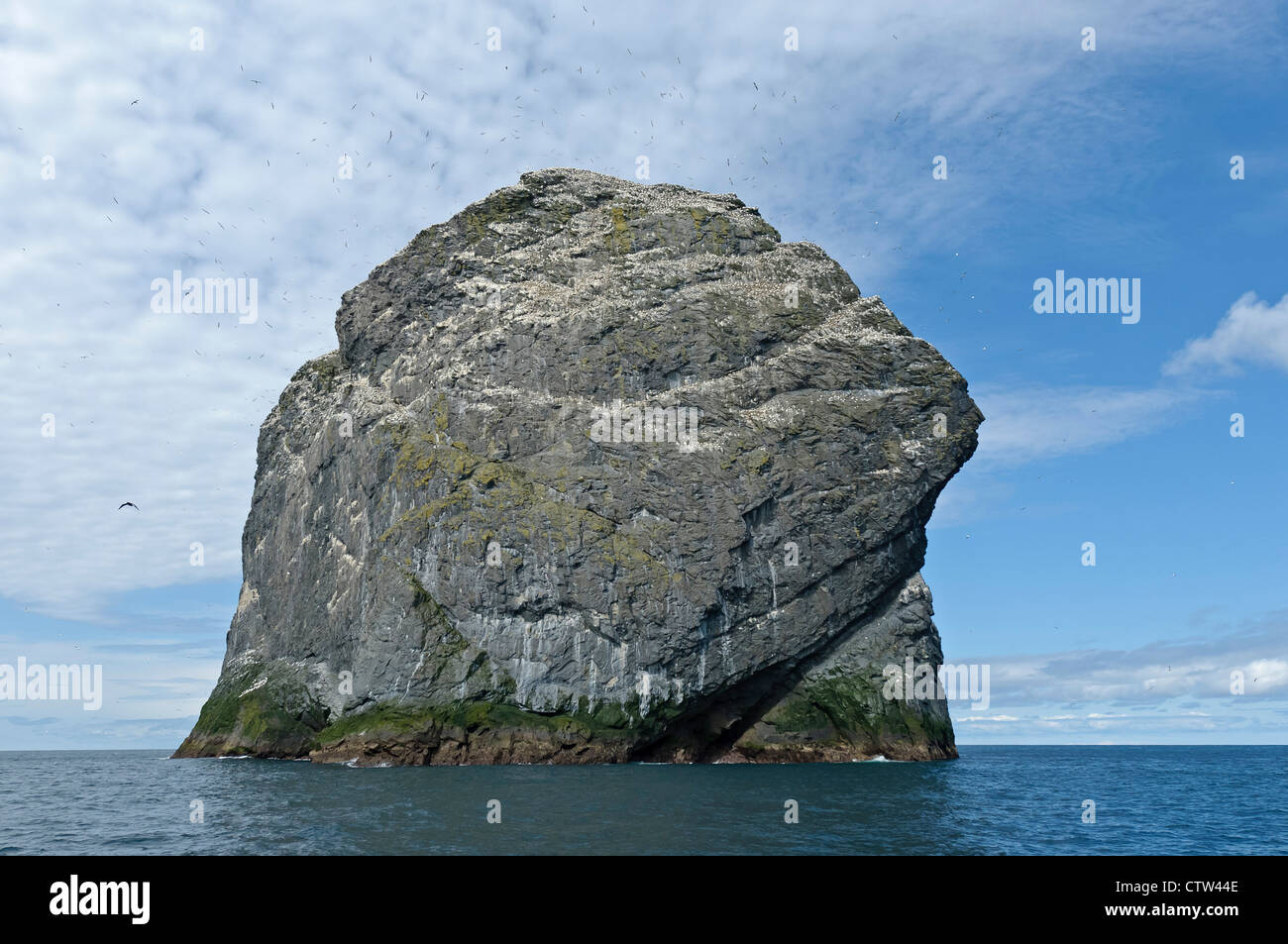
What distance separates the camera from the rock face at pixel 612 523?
60969mm

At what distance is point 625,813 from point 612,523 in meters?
32.0

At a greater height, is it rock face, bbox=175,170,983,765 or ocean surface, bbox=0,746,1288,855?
rock face, bbox=175,170,983,765

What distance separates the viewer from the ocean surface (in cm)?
2750

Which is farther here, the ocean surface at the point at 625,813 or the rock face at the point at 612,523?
the rock face at the point at 612,523

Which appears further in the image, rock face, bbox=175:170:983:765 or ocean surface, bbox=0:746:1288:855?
rock face, bbox=175:170:983:765

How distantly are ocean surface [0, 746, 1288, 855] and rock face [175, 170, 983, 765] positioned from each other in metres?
6.60

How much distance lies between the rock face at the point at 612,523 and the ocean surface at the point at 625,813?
6.60 metres

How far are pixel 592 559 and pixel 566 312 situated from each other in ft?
69.1

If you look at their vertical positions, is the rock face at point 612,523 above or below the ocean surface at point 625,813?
above

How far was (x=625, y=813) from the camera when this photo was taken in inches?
1305

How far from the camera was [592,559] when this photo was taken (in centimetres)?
6222
